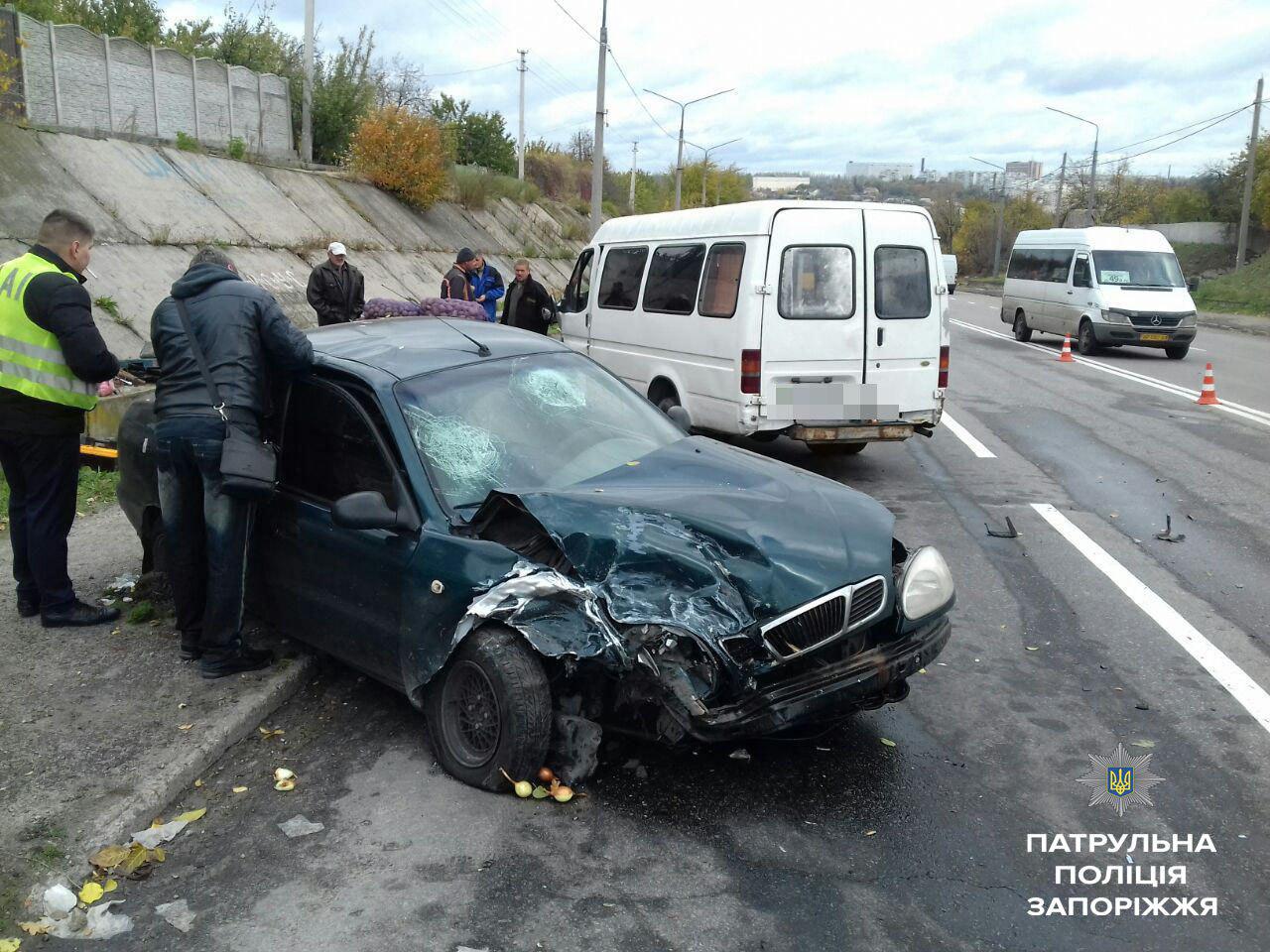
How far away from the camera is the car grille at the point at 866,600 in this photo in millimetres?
3836

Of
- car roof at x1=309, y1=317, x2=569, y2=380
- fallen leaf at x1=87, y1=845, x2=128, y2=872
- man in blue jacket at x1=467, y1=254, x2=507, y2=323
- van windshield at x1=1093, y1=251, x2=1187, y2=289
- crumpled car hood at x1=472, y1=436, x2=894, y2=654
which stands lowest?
fallen leaf at x1=87, y1=845, x2=128, y2=872

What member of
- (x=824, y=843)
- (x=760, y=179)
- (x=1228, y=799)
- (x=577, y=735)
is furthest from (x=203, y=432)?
(x=760, y=179)

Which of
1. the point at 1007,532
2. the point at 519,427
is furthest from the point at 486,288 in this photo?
the point at 519,427

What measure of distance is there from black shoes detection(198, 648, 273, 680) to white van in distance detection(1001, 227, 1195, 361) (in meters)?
19.1

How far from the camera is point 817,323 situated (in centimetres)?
877

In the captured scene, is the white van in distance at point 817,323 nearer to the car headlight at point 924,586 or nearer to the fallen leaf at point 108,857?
the car headlight at point 924,586

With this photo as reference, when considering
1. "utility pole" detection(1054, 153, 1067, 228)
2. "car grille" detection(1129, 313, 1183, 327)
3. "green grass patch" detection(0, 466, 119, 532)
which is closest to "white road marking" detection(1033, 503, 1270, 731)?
"green grass patch" detection(0, 466, 119, 532)

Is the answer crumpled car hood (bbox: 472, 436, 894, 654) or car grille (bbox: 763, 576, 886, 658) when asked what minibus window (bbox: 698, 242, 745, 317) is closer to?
crumpled car hood (bbox: 472, 436, 894, 654)

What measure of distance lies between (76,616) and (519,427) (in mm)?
2631

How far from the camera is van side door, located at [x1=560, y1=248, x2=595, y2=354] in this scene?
37.9 feet

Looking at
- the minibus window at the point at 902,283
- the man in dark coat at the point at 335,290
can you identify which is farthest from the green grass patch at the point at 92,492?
the minibus window at the point at 902,283

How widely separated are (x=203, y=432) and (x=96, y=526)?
3252 mm

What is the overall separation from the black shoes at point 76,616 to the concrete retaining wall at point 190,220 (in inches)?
284

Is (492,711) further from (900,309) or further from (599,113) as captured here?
(599,113)
